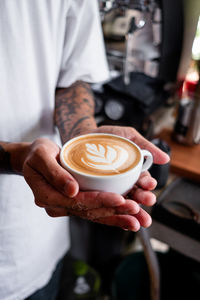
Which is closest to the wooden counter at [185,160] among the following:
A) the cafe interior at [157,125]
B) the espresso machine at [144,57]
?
the cafe interior at [157,125]

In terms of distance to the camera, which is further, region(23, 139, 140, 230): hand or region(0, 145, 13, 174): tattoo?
region(0, 145, 13, 174): tattoo

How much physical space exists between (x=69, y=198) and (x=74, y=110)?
18.0 inches

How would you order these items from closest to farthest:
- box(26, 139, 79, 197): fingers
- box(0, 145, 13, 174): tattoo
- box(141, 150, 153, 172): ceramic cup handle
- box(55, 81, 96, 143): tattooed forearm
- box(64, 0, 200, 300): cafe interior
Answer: box(26, 139, 79, 197): fingers
box(141, 150, 153, 172): ceramic cup handle
box(0, 145, 13, 174): tattoo
box(55, 81, 96, 143): tattooed forearm
box(64, 0, 200, 300): cafe interior

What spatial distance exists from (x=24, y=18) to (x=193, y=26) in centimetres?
101

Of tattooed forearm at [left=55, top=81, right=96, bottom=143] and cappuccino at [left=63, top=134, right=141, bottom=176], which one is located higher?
cappuccino at [left=63, top=134, right=141, bottom=176]

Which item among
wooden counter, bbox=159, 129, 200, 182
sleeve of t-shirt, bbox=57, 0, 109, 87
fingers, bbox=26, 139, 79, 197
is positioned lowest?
wooden counter, bbox=159, 129, 200, 182

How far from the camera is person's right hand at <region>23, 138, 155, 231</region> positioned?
53 cm

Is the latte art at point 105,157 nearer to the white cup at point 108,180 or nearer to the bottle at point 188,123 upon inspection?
the white cup at point 108,180

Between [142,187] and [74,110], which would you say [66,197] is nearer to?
[142,187]

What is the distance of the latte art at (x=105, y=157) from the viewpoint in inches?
23.7

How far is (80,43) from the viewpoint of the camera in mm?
949

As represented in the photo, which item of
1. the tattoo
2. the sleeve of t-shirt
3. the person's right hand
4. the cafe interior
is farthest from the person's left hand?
the sleeve of t-shirt

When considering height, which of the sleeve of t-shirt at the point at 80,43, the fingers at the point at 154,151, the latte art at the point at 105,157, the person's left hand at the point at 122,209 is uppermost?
the sleeve of t-shirt at the point at 80,43

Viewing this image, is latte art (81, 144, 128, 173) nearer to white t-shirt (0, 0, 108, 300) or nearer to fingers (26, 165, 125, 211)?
fingers (26, 165, 125, 211)
